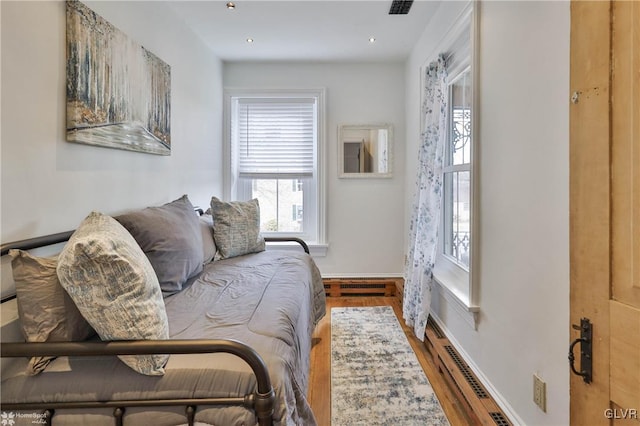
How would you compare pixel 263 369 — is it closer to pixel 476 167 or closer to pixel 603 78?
pixel 603 78

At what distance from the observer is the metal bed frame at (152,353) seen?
0.95 meters

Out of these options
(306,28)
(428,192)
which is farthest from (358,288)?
(306,28)

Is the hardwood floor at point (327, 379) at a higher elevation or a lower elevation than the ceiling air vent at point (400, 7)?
lower

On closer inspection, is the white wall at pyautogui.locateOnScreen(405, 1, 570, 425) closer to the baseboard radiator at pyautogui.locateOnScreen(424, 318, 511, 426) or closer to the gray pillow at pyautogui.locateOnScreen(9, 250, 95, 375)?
the baseboard radiator at pyautogui.locateOnScreen(424, 318, 511, 426)

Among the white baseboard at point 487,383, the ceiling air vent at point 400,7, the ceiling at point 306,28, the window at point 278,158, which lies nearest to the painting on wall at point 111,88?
the ceiling at point 306,28

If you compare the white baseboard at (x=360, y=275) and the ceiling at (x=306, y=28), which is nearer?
the ceiling at (x=306, y=28)

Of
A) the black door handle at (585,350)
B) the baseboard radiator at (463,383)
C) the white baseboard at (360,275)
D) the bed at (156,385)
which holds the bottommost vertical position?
the baseboard radiator at (463,383)

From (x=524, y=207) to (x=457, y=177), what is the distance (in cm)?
107

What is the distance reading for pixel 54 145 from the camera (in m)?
1.41

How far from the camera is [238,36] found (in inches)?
118

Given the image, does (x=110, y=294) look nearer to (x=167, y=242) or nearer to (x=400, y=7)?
(x=167, y=242)

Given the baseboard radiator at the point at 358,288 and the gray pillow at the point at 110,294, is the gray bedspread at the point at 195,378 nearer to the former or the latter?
the gray pillow at the point at 110,294

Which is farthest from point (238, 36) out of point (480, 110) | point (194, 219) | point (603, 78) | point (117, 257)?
point (603, 78)

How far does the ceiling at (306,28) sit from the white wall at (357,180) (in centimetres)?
15
